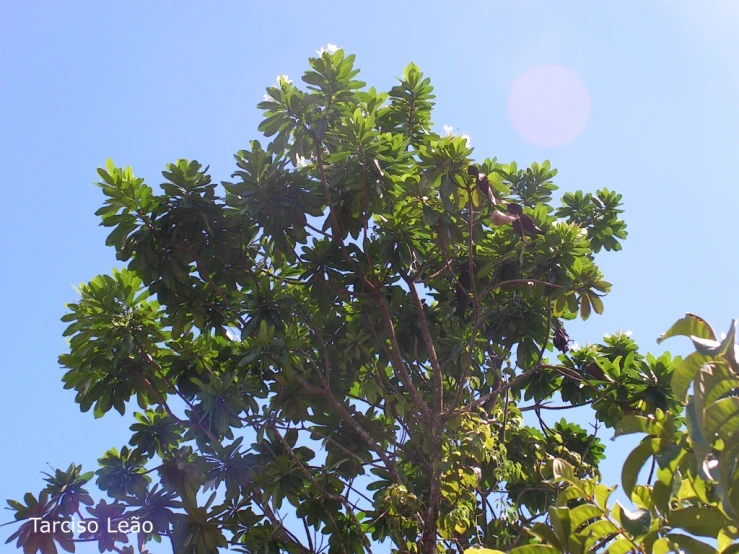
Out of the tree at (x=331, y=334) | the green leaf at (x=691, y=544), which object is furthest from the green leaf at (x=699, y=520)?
the tree at (x=331, y=334)

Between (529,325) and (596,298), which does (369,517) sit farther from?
(596,298)

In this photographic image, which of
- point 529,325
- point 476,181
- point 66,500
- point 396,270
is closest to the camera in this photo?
point 476,181

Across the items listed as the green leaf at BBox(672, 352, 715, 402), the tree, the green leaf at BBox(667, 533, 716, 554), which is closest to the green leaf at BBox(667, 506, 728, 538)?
the green leaf at BBox(667, 533, 716, 554)

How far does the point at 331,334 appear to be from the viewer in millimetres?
7219

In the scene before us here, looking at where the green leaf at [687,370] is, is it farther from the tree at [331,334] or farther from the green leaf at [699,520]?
the tree at [331,334]

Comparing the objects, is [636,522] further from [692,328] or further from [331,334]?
[331,334]

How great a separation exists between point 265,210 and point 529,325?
2861 mm

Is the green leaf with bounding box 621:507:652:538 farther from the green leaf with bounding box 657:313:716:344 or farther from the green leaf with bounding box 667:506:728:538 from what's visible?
the green leaf with bounding box 657:313:716:344

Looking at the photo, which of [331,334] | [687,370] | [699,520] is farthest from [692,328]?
[331,334]

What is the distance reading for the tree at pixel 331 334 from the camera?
602cm

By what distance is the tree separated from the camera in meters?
6.02

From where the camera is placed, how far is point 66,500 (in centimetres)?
636

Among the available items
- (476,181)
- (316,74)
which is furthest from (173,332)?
(476,181)

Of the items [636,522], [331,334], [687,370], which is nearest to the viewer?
[687,370]
